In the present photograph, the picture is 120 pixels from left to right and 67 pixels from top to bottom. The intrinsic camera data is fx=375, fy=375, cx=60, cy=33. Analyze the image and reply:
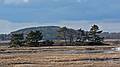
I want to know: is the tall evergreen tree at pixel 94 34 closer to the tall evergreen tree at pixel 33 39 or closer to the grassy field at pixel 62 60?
the tall evergreen tree at pixel 33 39

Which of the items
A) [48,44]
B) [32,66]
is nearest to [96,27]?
[48,44]

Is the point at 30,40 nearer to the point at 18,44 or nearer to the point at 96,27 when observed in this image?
the point at 18,44

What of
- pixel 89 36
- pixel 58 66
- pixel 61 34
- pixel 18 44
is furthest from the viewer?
pixel 61 34

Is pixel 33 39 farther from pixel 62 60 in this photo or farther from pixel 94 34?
pixel 62 60

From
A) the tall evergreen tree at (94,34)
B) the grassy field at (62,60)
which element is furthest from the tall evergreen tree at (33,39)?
the grassy field at (62,60)

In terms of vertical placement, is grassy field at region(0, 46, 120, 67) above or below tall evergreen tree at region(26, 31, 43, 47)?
below

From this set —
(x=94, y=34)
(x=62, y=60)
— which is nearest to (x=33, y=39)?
(x=94, y=34)

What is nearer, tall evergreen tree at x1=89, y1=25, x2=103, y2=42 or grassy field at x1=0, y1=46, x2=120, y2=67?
grassy field at x1=0, y1=46, x2=120, y2=67

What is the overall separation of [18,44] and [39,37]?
10.5 meters

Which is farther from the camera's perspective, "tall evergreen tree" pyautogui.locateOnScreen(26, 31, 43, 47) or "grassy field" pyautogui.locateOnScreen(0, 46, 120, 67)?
"tall evergreen tree" pyautogui.locateOnScreen(26, 31, 43, 47)

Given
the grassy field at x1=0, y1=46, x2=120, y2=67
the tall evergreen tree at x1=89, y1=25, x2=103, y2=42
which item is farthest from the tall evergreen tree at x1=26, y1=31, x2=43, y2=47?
the grassy field at x1=0, y1=46, x2=120, y2=67

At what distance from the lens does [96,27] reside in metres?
142

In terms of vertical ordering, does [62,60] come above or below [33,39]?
below

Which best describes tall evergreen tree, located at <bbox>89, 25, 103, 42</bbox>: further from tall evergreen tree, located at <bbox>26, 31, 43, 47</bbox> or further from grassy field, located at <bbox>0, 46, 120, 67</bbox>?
grassy field, located at <bbox>0, 46, 120, 67</bbox>
